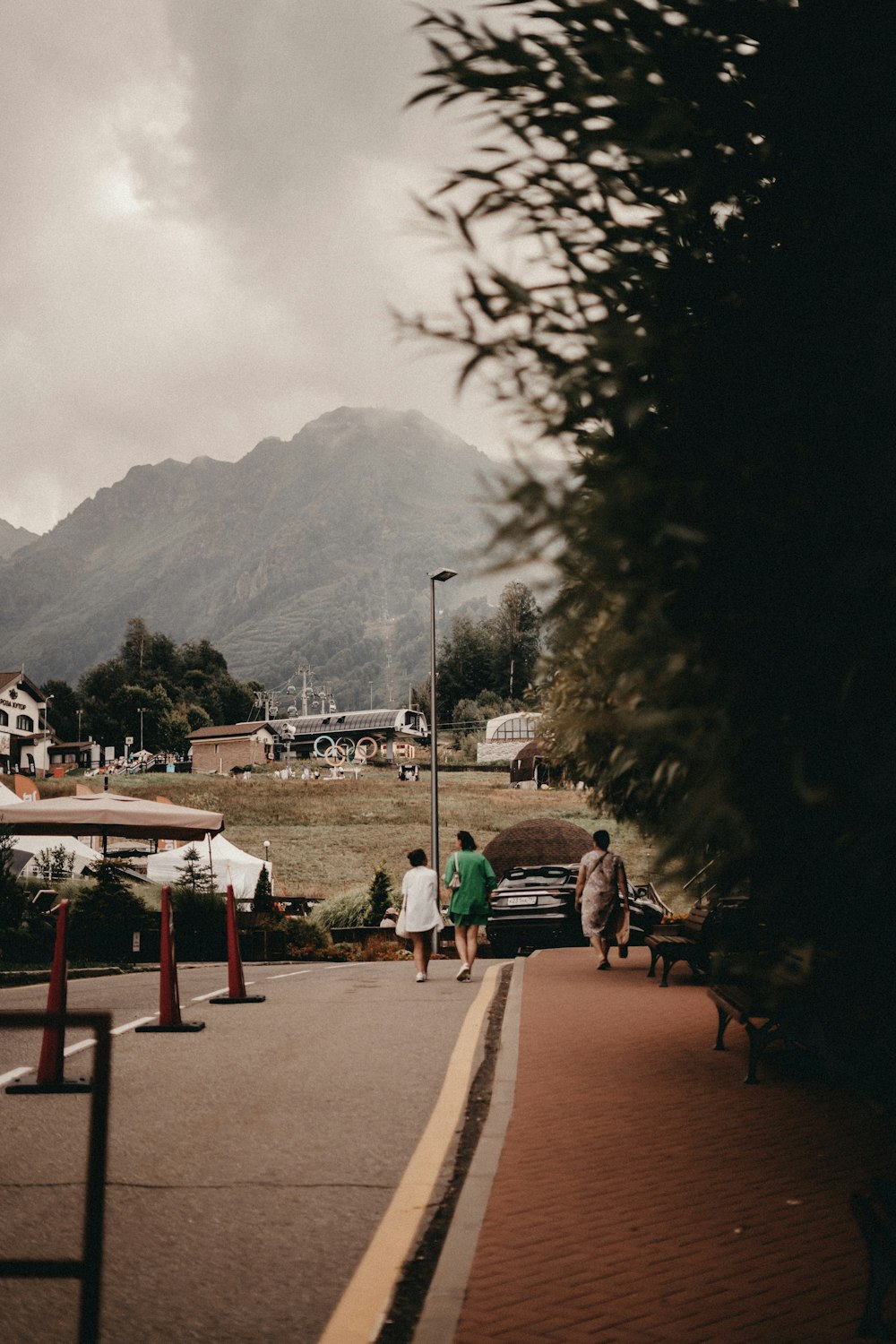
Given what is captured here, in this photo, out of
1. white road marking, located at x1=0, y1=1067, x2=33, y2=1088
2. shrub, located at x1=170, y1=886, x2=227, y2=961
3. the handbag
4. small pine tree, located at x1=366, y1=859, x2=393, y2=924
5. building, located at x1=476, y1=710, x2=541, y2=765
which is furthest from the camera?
building, located at x1=476, y1=710, x2=541, y2=765

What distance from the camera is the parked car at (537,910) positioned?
70.4 ft

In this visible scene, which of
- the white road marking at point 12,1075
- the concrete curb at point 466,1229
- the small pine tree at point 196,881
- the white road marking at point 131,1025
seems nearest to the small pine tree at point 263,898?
the small pine tree at point 196,881

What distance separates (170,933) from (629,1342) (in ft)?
24.2

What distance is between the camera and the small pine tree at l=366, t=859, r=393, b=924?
27219 mm

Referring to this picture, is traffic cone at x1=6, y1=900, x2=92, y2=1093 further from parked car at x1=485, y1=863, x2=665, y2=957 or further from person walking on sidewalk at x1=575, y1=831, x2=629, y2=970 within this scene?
parked car at x1=485, y1=863, x2=665, y2=957

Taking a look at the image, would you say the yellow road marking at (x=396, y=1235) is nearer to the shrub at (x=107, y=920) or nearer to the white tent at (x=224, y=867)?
the shrub at (x=107, y=920)

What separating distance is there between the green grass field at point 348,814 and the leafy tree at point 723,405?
4365cm

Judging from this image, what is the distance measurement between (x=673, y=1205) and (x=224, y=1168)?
2.11 meters

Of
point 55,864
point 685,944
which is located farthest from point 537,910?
point 55,864

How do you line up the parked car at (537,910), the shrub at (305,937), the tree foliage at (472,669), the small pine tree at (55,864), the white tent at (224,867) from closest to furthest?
the parked car at (537,910)
the shrub at (305,937)
the small pine tree at (55,864)
the white tent at (224,867)
the tree foliage at (472,669)

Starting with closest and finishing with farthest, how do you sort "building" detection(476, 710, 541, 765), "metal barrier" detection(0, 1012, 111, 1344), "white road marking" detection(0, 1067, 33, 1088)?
"metal barrier" detection(0, 1012, 111, 1344), "white road marking" detection(0, 1067, 33, 1088), "building" detection(476, 710, 541, 765)

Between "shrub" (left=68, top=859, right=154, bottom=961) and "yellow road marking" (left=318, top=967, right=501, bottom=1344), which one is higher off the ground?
"yellow road marking" (left=318, top=967, right=501, bottom=1344)

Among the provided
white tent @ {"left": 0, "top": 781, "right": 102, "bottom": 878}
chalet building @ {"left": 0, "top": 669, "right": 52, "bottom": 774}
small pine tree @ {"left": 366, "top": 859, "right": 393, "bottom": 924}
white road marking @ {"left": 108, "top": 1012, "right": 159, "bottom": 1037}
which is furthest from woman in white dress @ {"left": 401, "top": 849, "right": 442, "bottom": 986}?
chalet building @ {"left": 0, "top": 669, "right": 52, "bottom": 774}

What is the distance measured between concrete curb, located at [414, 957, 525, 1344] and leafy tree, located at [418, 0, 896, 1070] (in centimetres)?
A: 160
